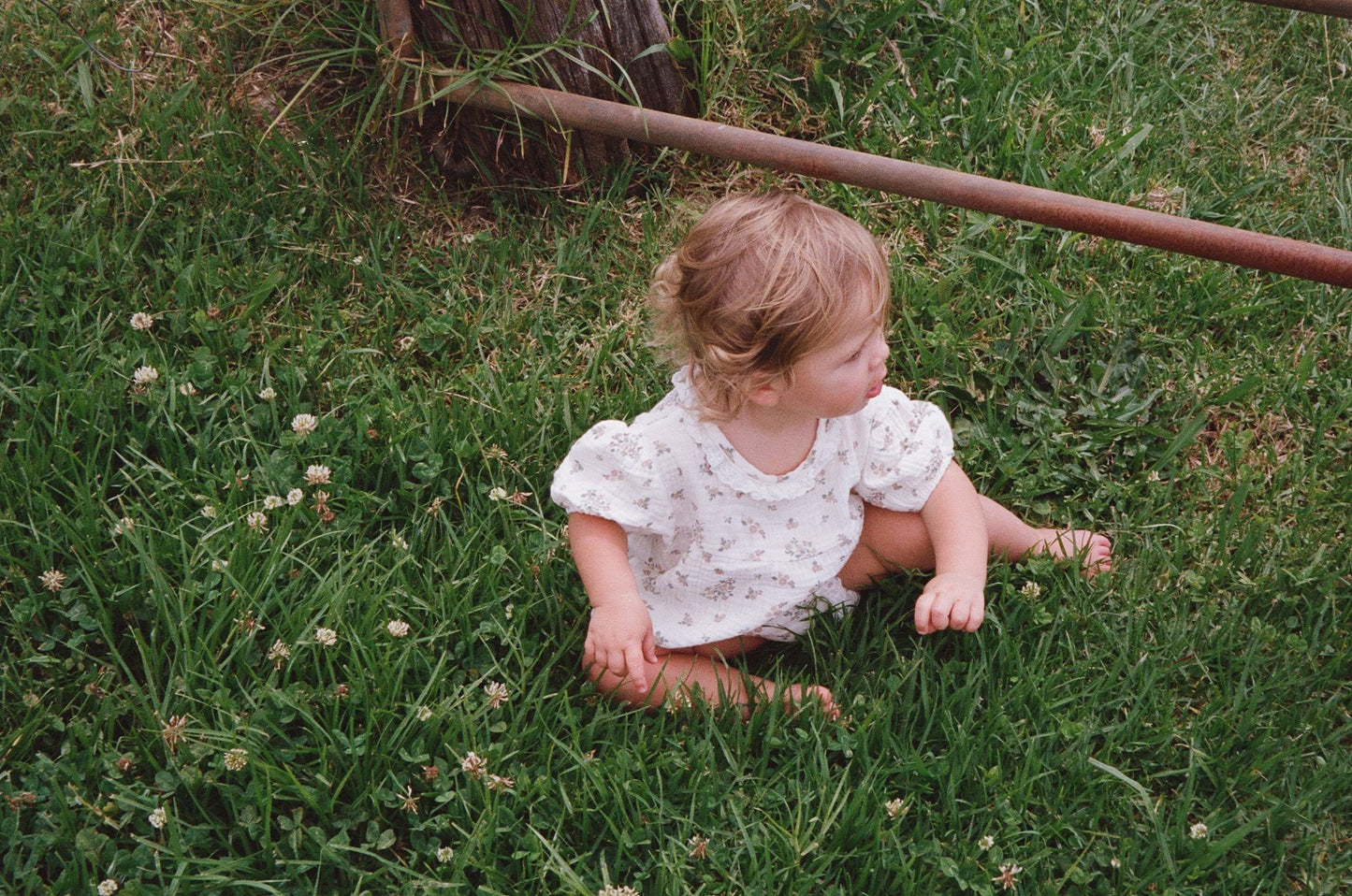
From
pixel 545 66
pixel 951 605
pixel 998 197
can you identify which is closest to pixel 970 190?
pixel 998 197

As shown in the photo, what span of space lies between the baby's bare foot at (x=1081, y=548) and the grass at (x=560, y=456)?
56mm

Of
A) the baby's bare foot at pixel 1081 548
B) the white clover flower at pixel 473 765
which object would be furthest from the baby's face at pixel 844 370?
the white clover flower at pixel 473 765

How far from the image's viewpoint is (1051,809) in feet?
6.95

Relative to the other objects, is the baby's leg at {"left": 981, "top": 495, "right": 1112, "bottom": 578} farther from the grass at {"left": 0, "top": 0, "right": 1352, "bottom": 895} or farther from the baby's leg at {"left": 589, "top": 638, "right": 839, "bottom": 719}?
the baby's leg at {"left": 589, "top": 638, "right": 839, "bottom": 719}

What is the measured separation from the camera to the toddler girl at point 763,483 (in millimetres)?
1996

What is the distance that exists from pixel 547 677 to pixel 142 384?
44.5 inches

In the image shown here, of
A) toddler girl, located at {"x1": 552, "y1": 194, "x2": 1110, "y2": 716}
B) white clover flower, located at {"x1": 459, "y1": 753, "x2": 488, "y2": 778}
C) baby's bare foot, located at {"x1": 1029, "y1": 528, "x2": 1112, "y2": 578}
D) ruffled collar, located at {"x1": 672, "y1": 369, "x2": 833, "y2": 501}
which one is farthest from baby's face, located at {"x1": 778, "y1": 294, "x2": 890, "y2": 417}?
white clover flower, located at {"x1": 459, "y1": 753, "x2": 488, "y2": 778}

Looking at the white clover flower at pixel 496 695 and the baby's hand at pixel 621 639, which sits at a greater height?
the baby's hand at pixel 621 639

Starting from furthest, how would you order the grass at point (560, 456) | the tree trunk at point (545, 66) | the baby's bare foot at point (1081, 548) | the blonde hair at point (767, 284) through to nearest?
1. the tree trunk at point (545, 66)
2. the baby's bare foot at point (1081, 548)
3. the grass at point (560, 456)
4. the blonde hair at point (767, 284)

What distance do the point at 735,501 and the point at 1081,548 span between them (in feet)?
2.56

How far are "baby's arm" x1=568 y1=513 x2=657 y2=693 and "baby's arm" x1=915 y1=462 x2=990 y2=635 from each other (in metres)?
0.51

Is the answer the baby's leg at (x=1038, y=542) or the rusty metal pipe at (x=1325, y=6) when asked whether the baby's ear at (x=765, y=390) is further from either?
the rusty metal pipe at (x=1325, y=6)

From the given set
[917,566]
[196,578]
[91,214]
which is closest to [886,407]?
[917,566]

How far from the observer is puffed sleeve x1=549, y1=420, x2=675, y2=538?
2.17m
